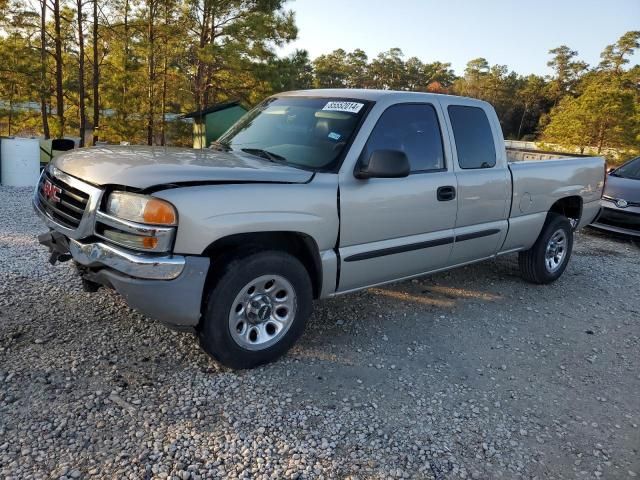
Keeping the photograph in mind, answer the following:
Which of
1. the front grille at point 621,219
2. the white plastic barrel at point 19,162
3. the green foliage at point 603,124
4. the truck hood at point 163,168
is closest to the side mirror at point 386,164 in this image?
the truck hood at point 163,168

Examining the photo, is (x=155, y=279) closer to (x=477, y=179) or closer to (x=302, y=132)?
(x=302, y=132)

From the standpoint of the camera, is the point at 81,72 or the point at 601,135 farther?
the point at 601,135

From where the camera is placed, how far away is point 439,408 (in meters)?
3.08

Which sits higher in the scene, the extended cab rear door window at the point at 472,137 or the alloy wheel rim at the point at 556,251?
the extended cab rear door window at the point at 472,137

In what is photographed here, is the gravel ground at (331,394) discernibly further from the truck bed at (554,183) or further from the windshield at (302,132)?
the windshield at (302,132)

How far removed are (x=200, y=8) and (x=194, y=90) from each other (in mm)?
2707

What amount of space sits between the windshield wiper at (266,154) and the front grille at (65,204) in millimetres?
1288

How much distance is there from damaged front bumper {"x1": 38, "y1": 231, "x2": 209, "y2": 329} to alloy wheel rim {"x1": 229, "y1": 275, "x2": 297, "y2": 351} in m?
0.30

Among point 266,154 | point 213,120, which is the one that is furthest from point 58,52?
point 266,154

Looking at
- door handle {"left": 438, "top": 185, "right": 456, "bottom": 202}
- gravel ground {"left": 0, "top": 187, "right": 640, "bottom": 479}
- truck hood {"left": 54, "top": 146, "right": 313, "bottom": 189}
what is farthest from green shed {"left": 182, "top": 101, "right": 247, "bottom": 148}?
door handle {"left": 438, "top": 185, "right": 456, "bottom": 202}

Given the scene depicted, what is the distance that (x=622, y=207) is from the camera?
Answer: 26.9 feet

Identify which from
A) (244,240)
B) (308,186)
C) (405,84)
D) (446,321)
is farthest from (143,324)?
(405,84)

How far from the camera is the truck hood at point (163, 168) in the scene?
2857mm

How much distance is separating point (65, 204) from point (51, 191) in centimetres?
30
